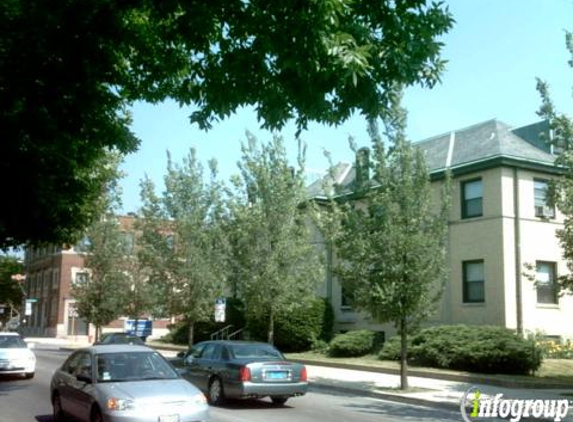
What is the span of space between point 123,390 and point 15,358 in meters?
11.5

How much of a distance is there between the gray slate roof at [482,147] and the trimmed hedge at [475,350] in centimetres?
661

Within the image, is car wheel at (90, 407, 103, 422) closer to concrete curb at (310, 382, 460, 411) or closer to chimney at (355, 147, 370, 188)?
concrete curb at (310, 382, 460, 411)

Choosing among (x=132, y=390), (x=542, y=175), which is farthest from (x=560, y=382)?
(x=132, y=390)

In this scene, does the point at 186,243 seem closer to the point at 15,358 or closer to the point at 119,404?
the point at 15,358

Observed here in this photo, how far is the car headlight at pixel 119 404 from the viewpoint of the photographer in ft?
31.3

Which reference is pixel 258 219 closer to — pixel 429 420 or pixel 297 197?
pixel 297 197

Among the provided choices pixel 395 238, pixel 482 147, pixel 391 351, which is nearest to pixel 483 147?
pixel 482 147

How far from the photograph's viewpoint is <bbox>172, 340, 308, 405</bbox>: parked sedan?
14164 mm

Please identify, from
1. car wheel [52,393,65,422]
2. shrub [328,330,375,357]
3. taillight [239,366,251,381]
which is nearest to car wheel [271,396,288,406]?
taillight [239,366,251,381]

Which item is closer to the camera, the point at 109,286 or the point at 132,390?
the point at 132,390

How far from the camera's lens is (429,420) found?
43.5 feet

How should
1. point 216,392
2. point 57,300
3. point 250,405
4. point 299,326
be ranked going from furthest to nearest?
point 57,300
point 299,326
point 216,392
point 250,405

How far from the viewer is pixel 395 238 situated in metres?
18.2

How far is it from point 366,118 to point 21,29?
461cm
